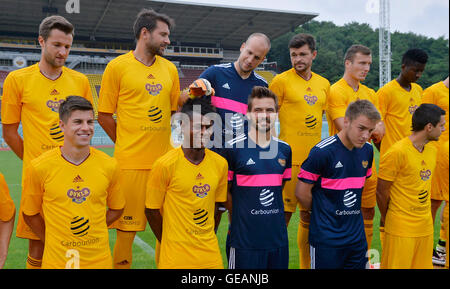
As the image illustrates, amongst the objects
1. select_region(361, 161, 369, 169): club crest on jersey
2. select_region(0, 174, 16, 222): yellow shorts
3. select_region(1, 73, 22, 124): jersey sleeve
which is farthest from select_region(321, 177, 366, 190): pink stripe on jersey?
select_region(1, 73, 22, 124): jersey sleeve

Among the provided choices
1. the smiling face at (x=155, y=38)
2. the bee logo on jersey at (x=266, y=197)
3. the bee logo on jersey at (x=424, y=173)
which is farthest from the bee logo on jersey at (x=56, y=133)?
the bee logo on jersey at (x=424, y=173)

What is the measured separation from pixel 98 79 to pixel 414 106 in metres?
27.4

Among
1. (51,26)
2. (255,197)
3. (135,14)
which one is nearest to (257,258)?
(255,197)

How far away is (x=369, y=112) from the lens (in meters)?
2.74

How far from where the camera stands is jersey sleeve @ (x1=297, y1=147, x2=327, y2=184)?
9.12 ft

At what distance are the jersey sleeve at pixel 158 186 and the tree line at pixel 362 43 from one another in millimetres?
18981

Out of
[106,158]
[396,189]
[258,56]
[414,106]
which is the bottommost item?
[396,189]

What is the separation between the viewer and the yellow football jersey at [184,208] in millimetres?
2396

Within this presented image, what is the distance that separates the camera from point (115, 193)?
2.61 m

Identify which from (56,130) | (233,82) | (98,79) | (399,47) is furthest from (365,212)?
(399,47)

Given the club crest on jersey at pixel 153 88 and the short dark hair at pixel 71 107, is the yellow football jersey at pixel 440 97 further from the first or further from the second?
the short dark hair at pixel 71 107

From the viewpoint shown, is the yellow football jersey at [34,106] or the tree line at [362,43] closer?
the yellow football jersey at [34,106]
